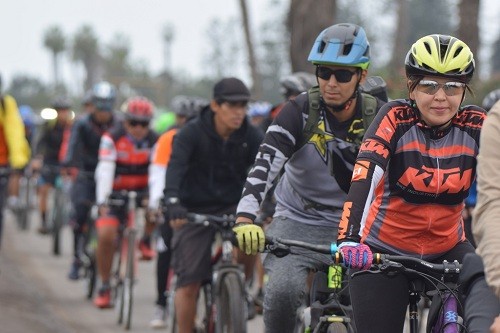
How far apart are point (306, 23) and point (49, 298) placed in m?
4.97

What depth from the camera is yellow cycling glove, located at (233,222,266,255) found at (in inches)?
263

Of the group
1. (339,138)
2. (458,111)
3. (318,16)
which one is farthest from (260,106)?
(458,111)

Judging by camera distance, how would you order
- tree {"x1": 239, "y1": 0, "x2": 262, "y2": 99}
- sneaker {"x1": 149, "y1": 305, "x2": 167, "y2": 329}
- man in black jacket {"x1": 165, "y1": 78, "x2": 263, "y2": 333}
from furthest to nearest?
tree {"x1": 239, "y1": 0, "x2": 262, "y2": 99}
sneaker {"x1": 149, "y1": 305, "x2": 167, "y2": 329}
man in black jacket {"x1": 165, "y1": 78, "x2": 263, "y2": 333}

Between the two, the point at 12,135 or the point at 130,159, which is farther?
the point at 130,159

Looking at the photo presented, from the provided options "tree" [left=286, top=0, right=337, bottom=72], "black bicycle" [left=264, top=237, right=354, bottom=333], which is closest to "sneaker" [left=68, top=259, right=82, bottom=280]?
"tree" [left=286, top=0, right=337, bottom=72]

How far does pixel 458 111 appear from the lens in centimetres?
589

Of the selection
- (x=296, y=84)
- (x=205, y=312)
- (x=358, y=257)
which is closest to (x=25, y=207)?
(x=296, y=84)

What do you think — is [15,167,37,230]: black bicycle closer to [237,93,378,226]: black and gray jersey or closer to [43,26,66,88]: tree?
[237,93,378,226]: black and gray jersey

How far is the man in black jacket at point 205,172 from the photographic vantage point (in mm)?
9273

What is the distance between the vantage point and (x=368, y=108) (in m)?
7.34

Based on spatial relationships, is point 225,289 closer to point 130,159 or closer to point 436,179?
point 436,179

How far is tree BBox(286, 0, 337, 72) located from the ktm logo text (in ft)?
36.5

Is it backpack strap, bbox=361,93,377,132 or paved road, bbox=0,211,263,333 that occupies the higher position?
backpack strap, bbox=361,93,377,132

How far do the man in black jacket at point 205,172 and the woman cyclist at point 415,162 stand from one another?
3392 millimetres
